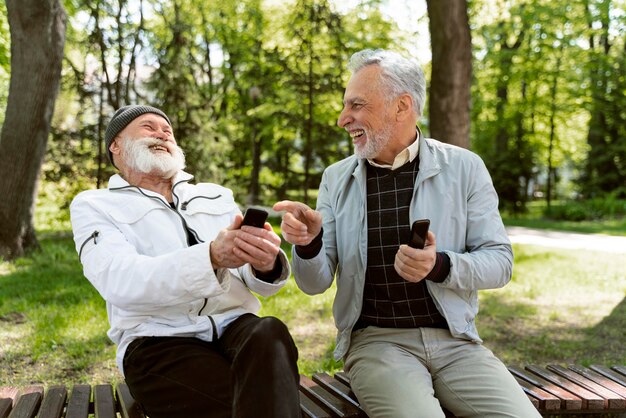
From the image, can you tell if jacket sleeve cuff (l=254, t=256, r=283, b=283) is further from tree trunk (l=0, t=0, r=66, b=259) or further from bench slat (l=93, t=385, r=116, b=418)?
tree trunk (l=0, t=0, r=66, b=259)

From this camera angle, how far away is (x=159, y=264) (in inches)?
103

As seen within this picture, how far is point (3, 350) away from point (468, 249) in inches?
153

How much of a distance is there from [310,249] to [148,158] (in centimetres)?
93

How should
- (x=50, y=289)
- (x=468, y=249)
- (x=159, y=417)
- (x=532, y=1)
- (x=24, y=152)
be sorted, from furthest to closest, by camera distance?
1. (x=532, y=1)
2. (x=24, y=152)
3. (x=50, y=289)
4. (x=468, y=249)
5. (x=159, y=417)

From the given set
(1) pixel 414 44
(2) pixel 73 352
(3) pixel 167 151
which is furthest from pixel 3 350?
(1) pixel 414 44

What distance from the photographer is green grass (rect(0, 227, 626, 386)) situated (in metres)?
5.05

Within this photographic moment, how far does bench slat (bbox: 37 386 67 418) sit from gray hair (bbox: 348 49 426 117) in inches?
85.8

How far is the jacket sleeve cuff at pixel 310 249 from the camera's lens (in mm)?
3033

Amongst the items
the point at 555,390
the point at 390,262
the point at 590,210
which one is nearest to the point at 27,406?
the point at 390,262

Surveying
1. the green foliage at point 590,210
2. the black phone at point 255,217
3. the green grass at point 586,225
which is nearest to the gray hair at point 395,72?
the black phone at point 255,217

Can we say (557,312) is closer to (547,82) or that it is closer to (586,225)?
(586,225)

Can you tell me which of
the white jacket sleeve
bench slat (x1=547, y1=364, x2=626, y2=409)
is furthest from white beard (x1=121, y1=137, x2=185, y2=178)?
bench slat (x1=547, y1=364, x2=626, y2=409)

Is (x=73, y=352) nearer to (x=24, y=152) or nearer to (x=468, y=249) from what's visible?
(x=468, y=249)

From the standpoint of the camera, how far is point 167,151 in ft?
11.0
